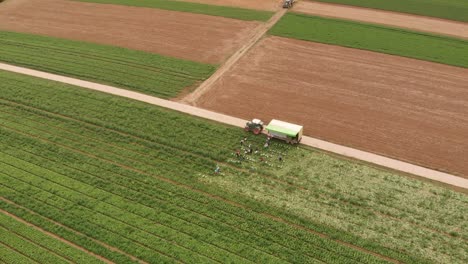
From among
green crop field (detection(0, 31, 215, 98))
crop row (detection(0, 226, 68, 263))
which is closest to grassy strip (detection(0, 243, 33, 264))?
crop row (detection(0, 226, 68, 263))

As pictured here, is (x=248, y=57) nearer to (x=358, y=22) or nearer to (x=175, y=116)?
(x=175, y=116)

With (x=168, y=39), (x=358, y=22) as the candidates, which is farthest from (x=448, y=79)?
(x=168, y=39)

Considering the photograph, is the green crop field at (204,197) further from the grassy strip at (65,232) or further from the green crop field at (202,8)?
the green crop field at (202,8)

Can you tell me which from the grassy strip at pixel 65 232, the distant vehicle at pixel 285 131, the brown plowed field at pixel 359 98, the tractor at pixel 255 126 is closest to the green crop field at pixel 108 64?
the brown plowed field at pixel 359 98

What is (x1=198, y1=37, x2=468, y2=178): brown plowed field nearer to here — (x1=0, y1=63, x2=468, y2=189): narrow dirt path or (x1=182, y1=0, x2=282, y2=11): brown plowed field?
(x1=0, y1=63, x2=468, y2=189): narrow dirt path

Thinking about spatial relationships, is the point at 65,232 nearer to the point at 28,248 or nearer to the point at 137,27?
the point at 28,248
